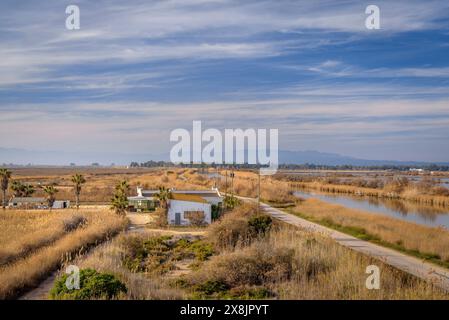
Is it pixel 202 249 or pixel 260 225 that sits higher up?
pixel 260 225

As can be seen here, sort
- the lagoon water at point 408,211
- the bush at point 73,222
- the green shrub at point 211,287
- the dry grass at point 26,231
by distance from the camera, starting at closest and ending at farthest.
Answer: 1. the green shrub at point 211,287
2. the dry grass at point 26,231
3. the bush at point 73,222
4. the lagoon water at point 408,211

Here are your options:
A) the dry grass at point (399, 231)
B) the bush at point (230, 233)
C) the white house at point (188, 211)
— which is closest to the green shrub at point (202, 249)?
the bush at point (230, 233)

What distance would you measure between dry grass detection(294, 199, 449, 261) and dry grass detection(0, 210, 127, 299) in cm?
1393

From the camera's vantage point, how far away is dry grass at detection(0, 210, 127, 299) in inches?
586

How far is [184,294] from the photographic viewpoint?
43.8 feet

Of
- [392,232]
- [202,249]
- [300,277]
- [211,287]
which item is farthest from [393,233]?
[211,287]

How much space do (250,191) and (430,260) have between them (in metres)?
52.1

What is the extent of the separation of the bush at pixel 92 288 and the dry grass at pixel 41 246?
2.43 m

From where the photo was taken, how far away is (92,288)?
1163 centimetres

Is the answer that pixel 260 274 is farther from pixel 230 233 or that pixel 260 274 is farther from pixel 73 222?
pixel 73 222

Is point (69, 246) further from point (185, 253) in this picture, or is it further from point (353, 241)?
point (353, 241)

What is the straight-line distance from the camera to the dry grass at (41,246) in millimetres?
14883

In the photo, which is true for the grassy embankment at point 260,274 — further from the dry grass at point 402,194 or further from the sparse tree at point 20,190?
the dry grass at point 402,194

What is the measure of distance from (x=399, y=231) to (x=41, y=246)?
59.7ft
